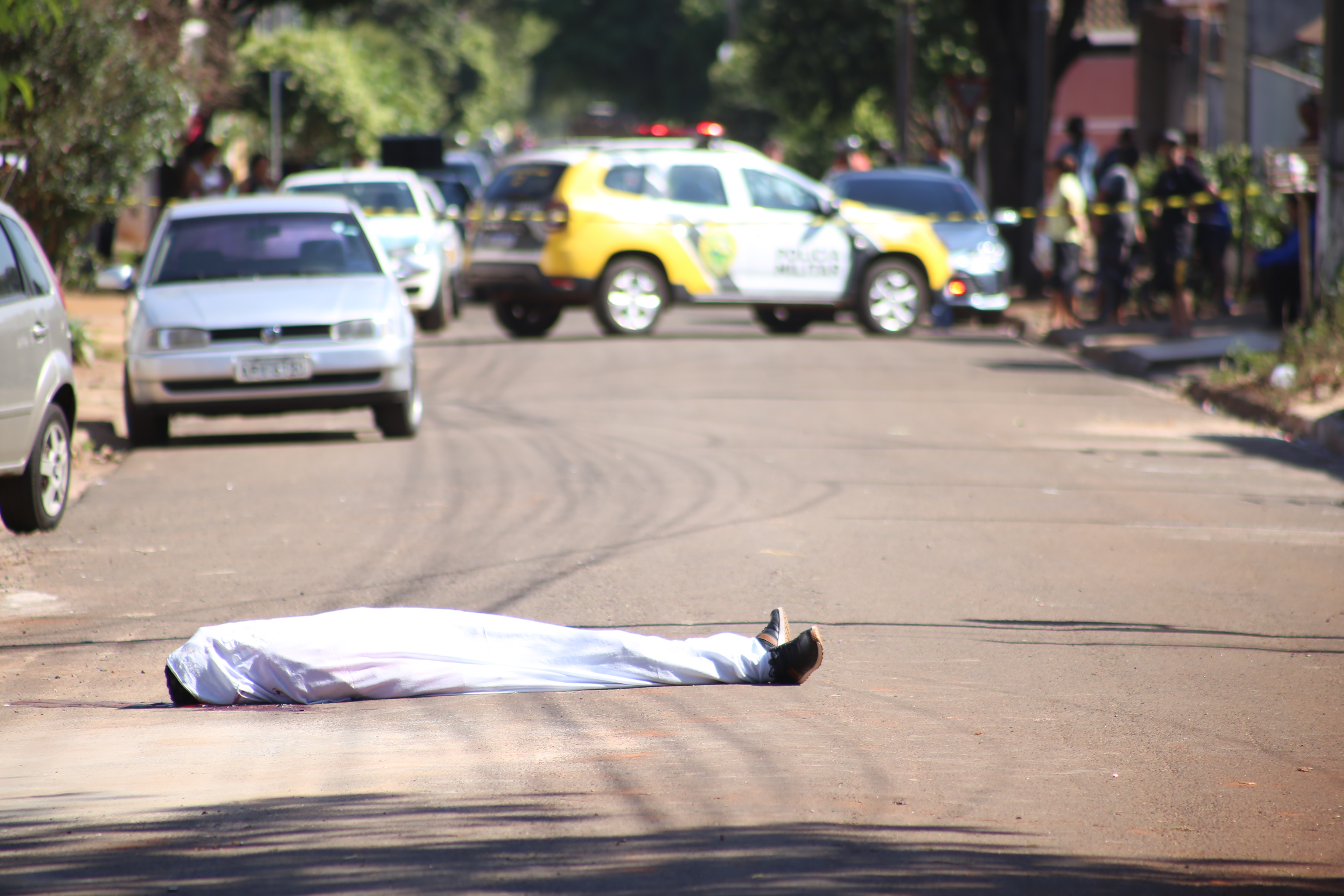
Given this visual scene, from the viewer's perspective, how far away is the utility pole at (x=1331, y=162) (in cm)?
1473

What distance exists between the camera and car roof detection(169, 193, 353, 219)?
1254 cm

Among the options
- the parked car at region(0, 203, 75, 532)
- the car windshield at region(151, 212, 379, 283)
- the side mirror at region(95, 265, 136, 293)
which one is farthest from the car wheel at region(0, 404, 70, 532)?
the car windshield at region(151, 212, 379, 283)

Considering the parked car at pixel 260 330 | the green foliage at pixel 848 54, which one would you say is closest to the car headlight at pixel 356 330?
the parked car at pixel 260 330

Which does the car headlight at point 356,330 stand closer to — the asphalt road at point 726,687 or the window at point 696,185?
the asphalt road at point 726,687

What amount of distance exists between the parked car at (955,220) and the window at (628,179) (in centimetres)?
365

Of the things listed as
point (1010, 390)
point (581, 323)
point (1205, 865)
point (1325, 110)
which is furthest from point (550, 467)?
point (581, 323)

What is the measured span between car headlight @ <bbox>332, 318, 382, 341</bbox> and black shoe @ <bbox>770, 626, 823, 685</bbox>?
6.30 meters

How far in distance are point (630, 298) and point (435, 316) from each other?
2621mm

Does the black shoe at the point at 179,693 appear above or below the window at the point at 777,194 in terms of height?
below

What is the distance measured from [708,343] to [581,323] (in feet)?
12.1

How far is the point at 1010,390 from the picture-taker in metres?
15.1

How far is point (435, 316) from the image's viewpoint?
2041 cm

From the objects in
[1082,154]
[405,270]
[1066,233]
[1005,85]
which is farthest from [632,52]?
[405,270]

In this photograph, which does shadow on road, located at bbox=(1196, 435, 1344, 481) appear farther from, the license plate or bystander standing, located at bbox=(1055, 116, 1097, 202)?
bystander standing, located at bbox=(1055, 116, 1097, 202)
